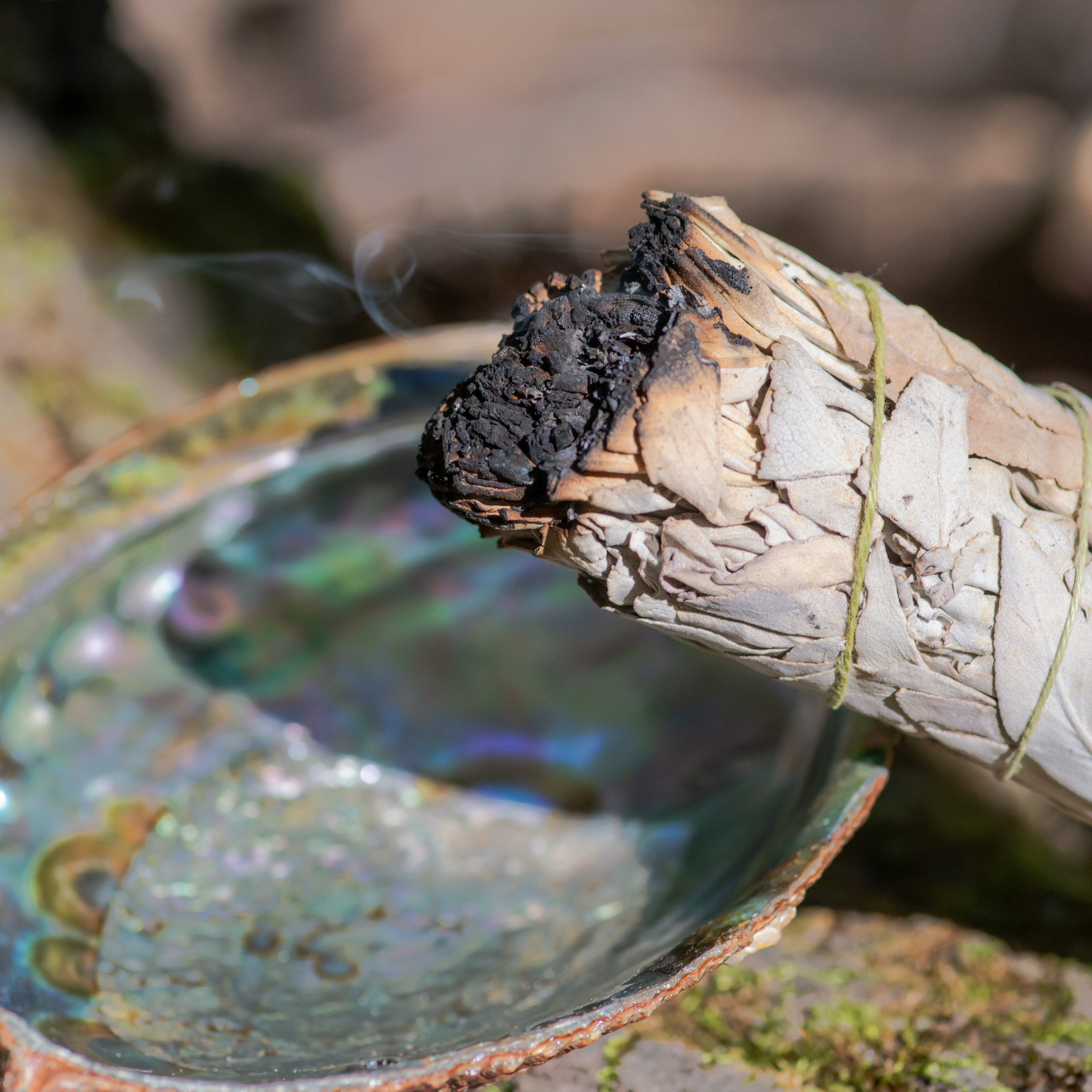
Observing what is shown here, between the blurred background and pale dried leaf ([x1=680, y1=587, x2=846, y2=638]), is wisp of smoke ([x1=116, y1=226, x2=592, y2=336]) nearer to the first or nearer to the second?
the blurred background

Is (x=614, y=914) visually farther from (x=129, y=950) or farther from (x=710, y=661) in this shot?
(x=129, y=950)

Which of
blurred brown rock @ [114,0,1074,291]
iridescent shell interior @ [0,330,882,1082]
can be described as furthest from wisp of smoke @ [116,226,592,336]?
iridescent shell interior @ [0,330,882,1082]

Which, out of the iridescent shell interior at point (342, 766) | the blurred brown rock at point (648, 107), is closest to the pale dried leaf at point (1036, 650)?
the iridescent shell interior at point (342, 766)

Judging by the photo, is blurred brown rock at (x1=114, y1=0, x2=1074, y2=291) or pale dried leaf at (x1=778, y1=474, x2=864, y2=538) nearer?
pale dried leaf at (x1=778, y1=474, x2=864, y2=538)

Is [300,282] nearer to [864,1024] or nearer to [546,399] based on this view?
[546,399]

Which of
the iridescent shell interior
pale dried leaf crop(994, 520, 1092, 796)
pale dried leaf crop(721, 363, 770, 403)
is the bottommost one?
the iridescent shell interior

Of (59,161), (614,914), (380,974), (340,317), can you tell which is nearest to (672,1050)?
(614,914)
